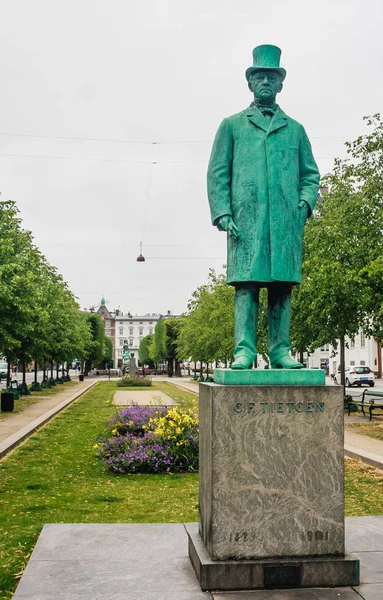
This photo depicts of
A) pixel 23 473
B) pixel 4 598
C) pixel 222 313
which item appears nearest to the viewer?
pixel 4 598

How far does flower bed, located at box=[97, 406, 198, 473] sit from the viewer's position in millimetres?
11266

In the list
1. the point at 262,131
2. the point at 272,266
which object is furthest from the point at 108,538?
the point at 262,131

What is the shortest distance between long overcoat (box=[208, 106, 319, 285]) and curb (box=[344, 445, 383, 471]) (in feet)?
23.4

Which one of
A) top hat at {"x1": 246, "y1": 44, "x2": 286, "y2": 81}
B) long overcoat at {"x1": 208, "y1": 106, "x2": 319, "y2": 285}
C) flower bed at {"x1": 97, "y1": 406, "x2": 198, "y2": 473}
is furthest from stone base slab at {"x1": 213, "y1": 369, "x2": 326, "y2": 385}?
flower bed at {"x1": 97, "y1": 406, "x2": 198, "y2": 473}

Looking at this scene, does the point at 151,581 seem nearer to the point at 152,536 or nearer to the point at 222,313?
the point at 152,536

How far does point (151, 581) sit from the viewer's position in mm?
4973

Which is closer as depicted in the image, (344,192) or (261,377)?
(261,377)

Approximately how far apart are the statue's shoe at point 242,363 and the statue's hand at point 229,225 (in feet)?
3.42

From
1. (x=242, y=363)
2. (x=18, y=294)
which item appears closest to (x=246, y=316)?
(x=242, y=363)

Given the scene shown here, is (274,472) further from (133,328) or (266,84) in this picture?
(133,328)

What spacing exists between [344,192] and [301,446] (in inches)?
636

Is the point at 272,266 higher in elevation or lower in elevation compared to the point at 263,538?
higher

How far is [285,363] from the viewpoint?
18.4 ft

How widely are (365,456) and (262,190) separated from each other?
8142mm
